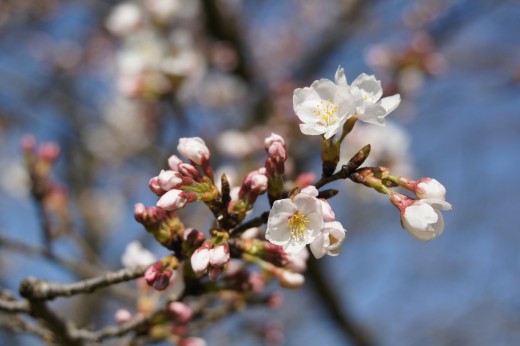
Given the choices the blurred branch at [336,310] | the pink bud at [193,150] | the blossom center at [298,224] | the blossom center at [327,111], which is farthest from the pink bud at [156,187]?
the blurred branch at [336,310]

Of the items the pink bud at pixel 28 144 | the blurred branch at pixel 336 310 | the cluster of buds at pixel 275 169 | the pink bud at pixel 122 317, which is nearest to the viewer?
the cluster of buds at pixel 275 169

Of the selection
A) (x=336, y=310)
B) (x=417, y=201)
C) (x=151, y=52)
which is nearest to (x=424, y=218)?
(x=417, y=201)

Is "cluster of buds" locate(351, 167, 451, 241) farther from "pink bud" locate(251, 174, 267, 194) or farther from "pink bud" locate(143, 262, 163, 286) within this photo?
"pink bud" locate(143, 262, 163, 286)

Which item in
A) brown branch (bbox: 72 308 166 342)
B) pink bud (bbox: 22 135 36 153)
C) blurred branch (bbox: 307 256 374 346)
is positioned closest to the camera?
brown branch (bbox: 72 308 166 342)

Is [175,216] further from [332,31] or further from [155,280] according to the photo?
[332,31]

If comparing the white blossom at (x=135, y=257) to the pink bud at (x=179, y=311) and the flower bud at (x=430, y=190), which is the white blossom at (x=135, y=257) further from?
the flower bud at (x=430, y=190)

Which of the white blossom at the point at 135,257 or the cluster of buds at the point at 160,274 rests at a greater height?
the white blossom at the point at 135,257

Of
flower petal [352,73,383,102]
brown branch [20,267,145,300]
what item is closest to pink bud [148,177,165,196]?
brown branch [20,267,145,300]
